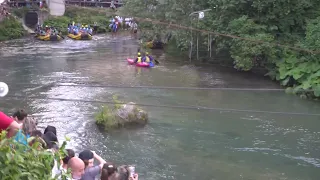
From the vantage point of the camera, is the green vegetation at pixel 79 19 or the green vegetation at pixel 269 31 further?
the green vegetation at pixel 79 19

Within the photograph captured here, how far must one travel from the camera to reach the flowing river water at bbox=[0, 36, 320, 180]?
37.3 ft

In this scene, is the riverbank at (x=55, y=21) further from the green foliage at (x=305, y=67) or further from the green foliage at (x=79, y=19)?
the green foliage at (x=305, y=67)

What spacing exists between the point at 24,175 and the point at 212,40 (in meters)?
22.0

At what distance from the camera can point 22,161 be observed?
2842mm

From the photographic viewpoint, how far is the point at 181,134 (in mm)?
13641

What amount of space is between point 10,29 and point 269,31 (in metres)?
22.8

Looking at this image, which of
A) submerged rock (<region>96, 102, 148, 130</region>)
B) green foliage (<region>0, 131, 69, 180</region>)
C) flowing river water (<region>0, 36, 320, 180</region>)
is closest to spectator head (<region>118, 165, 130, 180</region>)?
green foliage (<region>0, 131, 69, 180</region>)

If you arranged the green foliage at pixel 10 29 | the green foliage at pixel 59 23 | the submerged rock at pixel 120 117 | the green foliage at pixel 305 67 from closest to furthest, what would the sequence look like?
the submerged rock at pixel 120 117
the green foliage at pixel 305 67
the green foliage at pixel 10 29
the green foliage at pixel 59 23

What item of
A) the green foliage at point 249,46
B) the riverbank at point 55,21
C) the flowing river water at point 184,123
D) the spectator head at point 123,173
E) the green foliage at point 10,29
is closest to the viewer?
the spectator head at point 123,173

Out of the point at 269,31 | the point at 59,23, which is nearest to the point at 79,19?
the point at 59,23

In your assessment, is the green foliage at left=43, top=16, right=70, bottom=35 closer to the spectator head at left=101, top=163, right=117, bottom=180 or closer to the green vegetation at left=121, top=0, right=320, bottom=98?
the green vegetation at left=121, top=0, right=320, bottom=98

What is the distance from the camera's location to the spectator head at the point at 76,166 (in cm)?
536

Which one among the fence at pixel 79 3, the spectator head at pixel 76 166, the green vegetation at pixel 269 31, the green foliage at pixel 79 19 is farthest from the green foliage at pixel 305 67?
the fence at pixel 79 3

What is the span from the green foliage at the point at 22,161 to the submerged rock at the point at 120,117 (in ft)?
35.6
